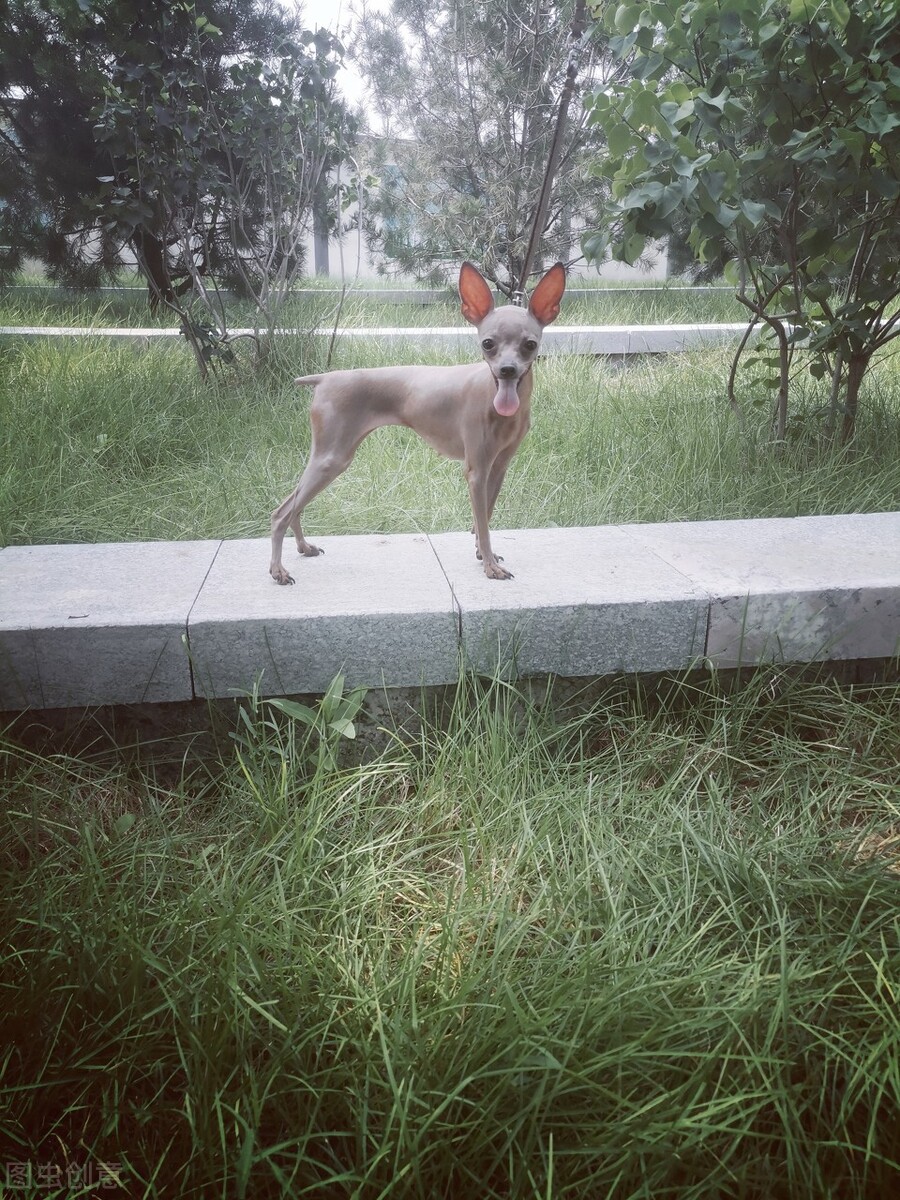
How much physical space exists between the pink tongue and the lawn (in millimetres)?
550

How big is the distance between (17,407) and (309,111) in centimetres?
193

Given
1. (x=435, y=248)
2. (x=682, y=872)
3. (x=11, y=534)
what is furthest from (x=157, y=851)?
(x=435, y=248)

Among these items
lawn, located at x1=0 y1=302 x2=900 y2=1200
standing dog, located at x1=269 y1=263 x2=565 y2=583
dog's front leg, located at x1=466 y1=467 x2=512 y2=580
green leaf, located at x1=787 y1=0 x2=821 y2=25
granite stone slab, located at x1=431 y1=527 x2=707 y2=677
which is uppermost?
green leaf, located at x1=787 y1=0 x2=821 y2=25

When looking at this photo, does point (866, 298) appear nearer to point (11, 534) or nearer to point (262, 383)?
point (262, 383)

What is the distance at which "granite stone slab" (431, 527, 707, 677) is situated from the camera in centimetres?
175

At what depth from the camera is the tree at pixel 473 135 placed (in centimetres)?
→ 436

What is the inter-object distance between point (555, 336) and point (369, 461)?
2.09 m

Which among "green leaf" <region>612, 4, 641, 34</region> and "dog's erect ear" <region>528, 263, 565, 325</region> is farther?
"green leaf" <region>612, 4, 641, 34</region>

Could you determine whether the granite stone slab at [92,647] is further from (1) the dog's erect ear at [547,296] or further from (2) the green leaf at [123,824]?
(1) the dog's erect ear at [547,296]

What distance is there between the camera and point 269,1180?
103cm

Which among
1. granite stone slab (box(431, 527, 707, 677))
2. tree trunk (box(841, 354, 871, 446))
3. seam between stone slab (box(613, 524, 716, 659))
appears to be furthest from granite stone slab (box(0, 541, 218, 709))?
tree trunk (box(841, 354, 871, 446))

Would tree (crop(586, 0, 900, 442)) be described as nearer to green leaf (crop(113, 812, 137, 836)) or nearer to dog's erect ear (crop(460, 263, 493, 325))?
dog's erect ear (crop(460, 263, 493, 325))

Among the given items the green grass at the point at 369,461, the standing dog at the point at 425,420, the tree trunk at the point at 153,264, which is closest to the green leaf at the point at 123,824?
the standing dog at the point at 425,420

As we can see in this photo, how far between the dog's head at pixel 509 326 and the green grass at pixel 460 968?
59 cm
